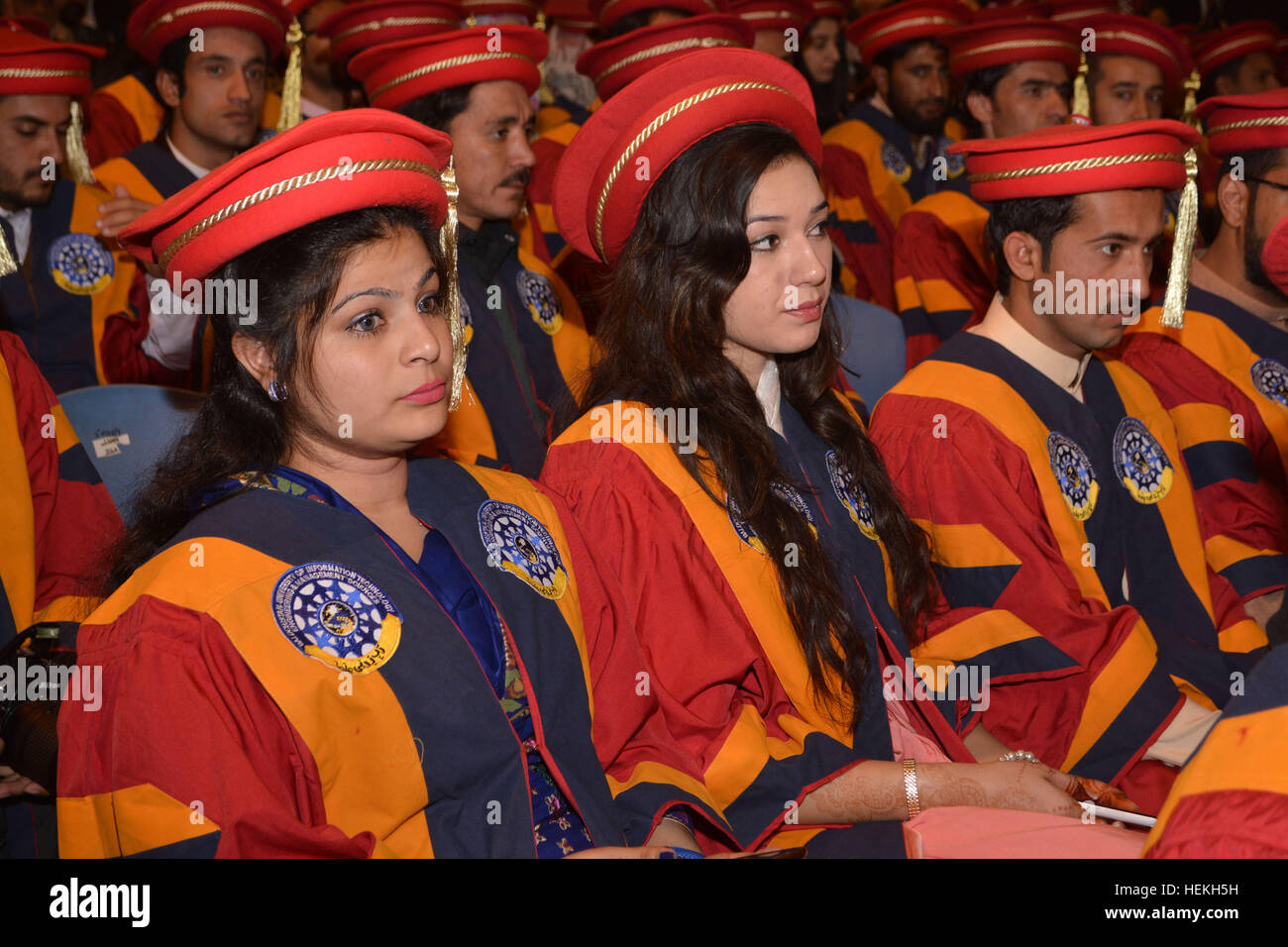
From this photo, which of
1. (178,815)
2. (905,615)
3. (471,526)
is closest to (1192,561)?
(905,615)

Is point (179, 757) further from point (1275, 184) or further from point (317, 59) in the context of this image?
point (317, 59)

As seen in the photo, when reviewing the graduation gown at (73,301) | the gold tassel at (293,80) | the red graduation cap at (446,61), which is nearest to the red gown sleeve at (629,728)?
the red graduation cap at (446,61)

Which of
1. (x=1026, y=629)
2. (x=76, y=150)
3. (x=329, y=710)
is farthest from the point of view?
(x=76, y=150)

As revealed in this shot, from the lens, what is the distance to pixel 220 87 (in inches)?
167

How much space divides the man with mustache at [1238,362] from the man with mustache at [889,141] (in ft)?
6.12

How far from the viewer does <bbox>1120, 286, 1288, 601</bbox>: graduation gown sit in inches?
125

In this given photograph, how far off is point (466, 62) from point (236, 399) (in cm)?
198

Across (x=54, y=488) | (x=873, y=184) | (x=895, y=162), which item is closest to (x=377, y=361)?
(x=54, y=488)

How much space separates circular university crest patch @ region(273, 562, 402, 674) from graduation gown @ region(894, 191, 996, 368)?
325cm

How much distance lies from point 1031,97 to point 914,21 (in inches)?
44.2

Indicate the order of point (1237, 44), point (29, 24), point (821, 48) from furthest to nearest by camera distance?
point (821, 48) → point (1237, 44) → point (29, 24)

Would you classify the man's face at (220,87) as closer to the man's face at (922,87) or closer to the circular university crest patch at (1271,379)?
the man's face at (922,87)

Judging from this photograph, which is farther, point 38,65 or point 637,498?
point 38,65
